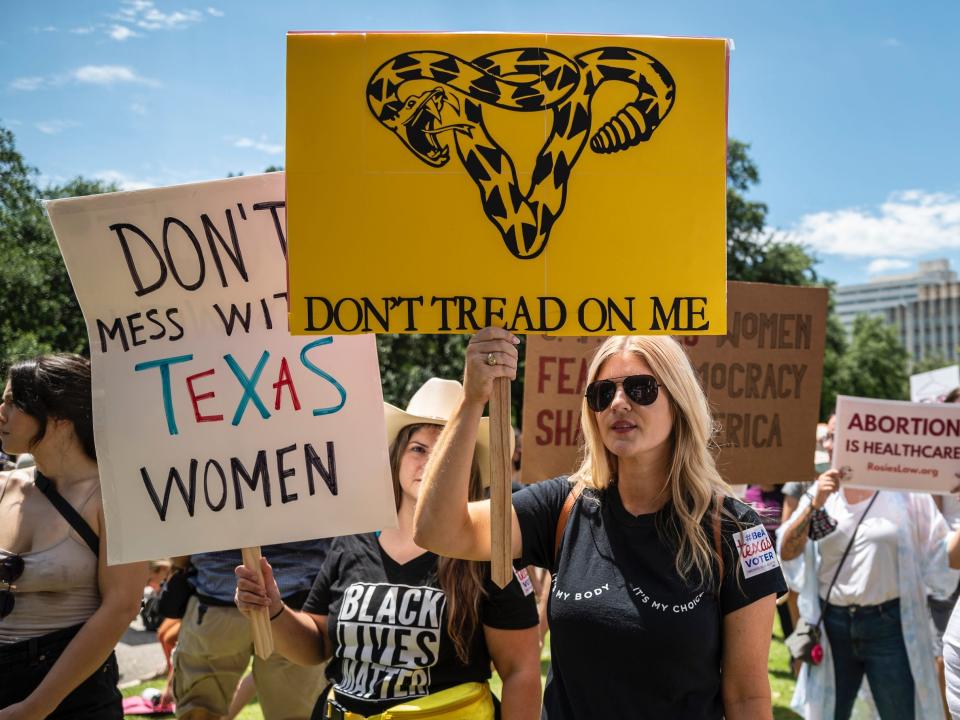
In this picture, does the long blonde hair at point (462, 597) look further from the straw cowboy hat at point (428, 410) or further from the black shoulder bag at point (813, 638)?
the black shoulder bag at point (813, 638)

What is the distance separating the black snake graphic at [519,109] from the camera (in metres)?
2.24

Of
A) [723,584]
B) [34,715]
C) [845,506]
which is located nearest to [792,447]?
→ [845,506]

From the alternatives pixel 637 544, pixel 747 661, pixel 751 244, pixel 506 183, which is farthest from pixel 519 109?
pixel 751 244

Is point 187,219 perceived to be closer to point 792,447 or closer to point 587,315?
point 587,315

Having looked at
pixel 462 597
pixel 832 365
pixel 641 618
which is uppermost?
pixel 641 618

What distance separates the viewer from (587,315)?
7.34 feet

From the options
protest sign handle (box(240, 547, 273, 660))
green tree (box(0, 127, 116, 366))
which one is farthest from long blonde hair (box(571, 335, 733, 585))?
green tree (box(0, 127, 116, 366))

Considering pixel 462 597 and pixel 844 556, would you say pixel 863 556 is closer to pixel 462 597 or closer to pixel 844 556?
pixel 844 556

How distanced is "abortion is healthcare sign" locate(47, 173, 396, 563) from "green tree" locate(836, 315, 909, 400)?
42958 millimetres

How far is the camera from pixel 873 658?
4453 mm

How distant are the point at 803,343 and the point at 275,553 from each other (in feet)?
9.40

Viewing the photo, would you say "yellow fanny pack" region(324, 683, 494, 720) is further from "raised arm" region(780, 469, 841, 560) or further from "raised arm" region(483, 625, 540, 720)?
"raised arm" region(780, 469, 841, 560)

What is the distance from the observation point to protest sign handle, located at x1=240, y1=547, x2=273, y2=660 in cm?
252

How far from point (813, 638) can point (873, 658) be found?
0.31 m
